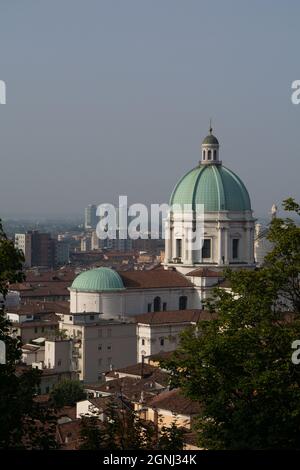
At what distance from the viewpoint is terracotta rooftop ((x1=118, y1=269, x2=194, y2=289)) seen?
174ft

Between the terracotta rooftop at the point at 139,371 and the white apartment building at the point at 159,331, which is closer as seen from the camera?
the terracotta rooftop at the point at 139,371

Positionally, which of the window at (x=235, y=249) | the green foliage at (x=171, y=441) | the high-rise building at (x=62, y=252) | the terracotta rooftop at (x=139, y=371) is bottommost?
the terracotta rooftop at (x=139, y=371)

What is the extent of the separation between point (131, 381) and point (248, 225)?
2164 cm

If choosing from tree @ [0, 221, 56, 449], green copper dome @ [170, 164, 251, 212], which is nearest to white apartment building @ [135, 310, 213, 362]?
green copper dome @ [170, 164, 251, 212]

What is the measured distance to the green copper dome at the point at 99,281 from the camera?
5156cm

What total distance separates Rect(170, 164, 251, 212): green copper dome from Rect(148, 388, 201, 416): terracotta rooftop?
26730 millimetres

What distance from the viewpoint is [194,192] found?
185 ft

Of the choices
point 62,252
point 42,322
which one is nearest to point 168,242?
point 42,322

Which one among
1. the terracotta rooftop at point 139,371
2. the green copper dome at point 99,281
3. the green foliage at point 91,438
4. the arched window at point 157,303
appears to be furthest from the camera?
the arched window at point 157,303

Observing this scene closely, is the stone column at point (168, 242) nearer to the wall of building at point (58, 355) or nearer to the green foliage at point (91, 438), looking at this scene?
the wall of building at point (58, 355)

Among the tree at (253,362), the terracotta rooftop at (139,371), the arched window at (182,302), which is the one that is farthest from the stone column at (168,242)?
the tree at (253,362)

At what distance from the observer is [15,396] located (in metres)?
14.8

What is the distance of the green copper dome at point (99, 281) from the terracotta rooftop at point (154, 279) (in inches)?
25.2

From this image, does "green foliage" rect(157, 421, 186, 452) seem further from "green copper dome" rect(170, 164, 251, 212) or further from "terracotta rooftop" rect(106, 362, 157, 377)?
"green copper dome" rect(170, 164, 251, 212)
